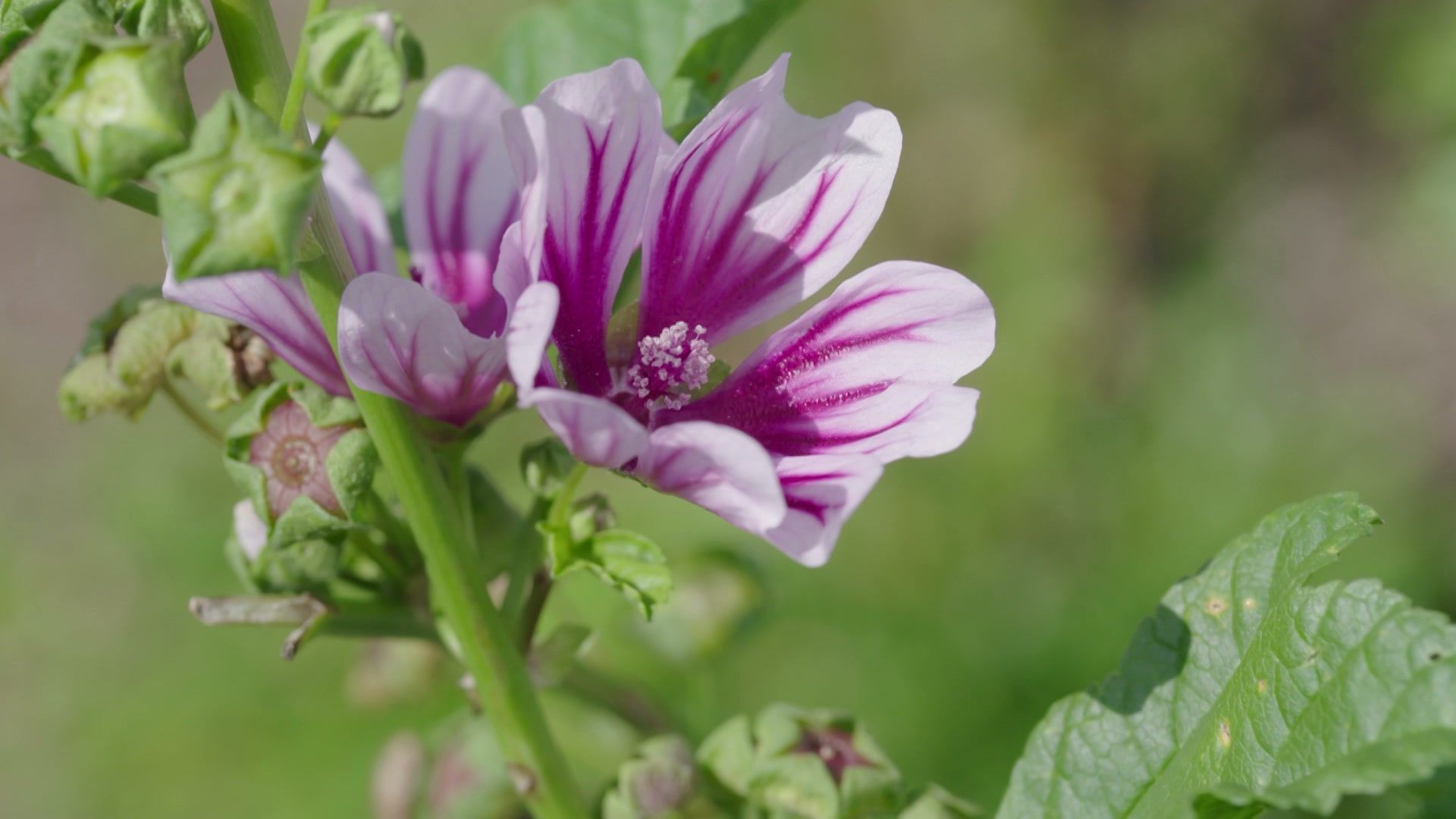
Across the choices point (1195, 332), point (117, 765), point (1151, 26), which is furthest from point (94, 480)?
point (1151, 26)

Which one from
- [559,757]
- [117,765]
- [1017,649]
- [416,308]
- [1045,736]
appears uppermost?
[416,308]

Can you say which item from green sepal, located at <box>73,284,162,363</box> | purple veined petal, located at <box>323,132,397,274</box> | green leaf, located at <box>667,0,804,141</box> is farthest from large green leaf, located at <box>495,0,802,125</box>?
green sepal, located at <box>73,284,162,363</box>

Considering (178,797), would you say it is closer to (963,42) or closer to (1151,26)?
(963,42)

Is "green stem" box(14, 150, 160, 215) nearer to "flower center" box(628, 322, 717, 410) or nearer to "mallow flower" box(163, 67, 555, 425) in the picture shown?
"mallow flower" box(163, 67, 555, 425)

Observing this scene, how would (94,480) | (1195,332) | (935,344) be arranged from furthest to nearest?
1. (94,480)
2. (1195,332)
3. (935,344)

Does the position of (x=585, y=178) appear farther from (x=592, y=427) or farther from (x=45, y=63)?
(x=45, y=63)

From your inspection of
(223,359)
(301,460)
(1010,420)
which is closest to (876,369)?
(301,460)

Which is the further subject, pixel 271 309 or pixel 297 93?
pixel 271 309
